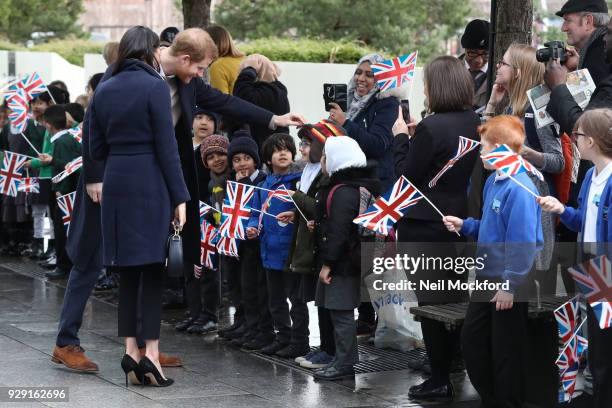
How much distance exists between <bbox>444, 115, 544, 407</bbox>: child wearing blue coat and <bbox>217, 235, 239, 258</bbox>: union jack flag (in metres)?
2.31

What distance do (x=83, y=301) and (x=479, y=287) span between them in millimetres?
2549

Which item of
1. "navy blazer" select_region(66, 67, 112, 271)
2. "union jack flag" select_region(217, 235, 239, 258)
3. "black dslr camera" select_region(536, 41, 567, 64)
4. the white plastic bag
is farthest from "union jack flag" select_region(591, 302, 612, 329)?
"union jack flag" select_region(217, 235, 239, 258)

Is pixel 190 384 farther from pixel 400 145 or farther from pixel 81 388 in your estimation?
pixel 400 145

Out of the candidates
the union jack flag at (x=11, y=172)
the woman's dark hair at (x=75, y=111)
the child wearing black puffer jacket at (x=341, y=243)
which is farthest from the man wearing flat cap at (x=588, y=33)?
the union jack flag at (x=11, y=172)

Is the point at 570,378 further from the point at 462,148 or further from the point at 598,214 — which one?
the point at 462,148

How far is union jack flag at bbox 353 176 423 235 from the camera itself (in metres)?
6.69

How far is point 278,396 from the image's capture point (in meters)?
6.75

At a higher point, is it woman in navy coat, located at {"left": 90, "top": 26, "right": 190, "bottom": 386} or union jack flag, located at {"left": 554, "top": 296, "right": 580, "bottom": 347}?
woman in navy coat, located at {"left": 90, "top": 26, "right": 190, "bottom": 386}

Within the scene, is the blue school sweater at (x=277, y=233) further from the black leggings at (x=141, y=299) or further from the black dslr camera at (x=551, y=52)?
the black dslr camera at (x=551, y=52)

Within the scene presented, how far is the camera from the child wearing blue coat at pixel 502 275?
19.5ft

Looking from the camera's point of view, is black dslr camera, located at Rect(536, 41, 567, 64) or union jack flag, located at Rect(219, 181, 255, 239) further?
union jack flag, located at Rect(219, 181, 255, 239)

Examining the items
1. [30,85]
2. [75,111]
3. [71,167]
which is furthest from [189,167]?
[30,85]

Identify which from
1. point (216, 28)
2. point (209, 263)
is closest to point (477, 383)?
point (209, 263)

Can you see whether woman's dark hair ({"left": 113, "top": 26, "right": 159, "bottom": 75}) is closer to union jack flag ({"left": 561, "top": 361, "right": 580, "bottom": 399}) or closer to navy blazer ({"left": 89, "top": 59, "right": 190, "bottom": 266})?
navy blazer ({"left": 89, "top": 59, "right": 190, "bottom": 266})
